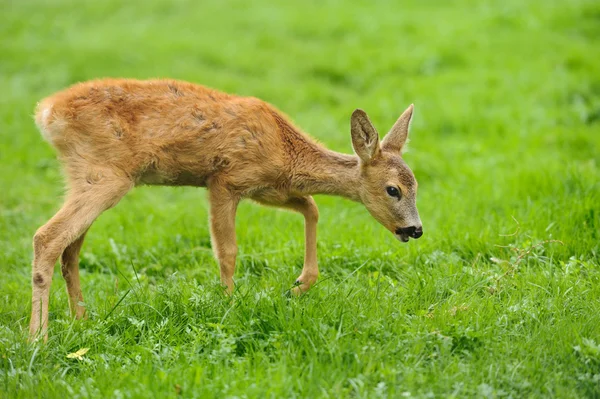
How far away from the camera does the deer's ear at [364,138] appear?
6.04 metres

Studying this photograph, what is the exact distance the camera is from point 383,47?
14703 mm

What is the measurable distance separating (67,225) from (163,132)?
1021mm

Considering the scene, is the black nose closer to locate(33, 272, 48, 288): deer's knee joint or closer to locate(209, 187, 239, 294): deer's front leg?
locate(209, 187, 239, 294): deer's front leg

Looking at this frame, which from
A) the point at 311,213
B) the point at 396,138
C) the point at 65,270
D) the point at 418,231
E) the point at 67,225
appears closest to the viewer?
the point at 67,225

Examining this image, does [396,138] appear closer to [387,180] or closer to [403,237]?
[387,180]

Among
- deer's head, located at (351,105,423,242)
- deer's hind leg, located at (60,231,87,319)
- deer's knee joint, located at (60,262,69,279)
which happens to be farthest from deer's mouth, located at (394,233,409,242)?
deer's knee joint, located at (60,262,69,279)

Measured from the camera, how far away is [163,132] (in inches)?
238

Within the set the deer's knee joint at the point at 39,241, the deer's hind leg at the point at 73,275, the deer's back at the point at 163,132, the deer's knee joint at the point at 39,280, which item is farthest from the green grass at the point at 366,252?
the deer's back at the point at 163,132

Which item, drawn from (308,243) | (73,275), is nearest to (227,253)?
(308,243)

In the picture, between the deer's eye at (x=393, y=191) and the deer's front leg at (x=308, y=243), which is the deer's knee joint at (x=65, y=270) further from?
the deer's eye at (x=393, y=191)

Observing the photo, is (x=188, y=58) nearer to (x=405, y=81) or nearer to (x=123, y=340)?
(x=405, y=81)

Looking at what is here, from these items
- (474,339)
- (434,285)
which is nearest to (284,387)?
(474,339)

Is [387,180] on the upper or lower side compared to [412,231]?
upper

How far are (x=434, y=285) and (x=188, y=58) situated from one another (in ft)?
33.0
